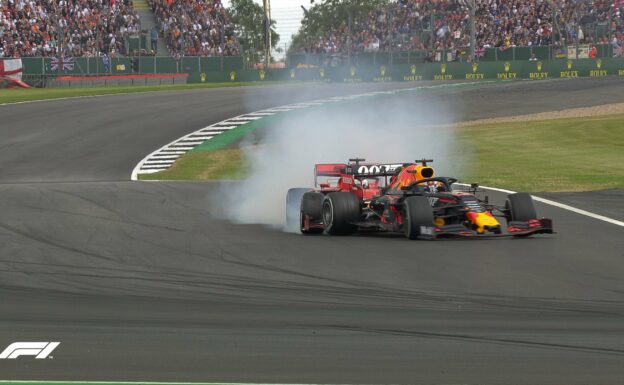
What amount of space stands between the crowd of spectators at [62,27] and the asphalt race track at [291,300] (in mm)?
37303

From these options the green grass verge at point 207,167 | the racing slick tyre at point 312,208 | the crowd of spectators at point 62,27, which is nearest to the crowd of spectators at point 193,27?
the crowd of spectators at point 62,27

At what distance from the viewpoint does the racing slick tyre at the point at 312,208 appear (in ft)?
44.0

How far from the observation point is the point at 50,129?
3164 cm

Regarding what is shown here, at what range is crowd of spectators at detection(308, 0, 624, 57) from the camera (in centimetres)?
5538

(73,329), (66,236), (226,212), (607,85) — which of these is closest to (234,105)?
(607,85)

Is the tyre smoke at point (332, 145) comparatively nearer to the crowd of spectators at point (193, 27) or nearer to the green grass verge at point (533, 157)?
the green grass verge at point (533, 157)

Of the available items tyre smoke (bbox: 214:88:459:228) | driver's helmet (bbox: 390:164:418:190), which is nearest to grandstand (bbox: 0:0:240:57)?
tyre smoke (bbox: 214:88:459:228)

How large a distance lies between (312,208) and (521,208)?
2657 mm

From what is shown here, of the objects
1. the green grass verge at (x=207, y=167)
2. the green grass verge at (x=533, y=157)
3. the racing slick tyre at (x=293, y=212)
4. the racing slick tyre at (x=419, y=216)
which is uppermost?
the racing slick tyre at (x=419, y=216)

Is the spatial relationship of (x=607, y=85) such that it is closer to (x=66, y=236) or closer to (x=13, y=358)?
(x=66, y=236)

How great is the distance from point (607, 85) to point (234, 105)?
52.9 ft

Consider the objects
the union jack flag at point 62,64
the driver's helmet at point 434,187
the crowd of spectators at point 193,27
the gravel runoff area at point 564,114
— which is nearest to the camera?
the driver's helmet at point 434,187

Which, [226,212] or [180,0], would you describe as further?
[180,0]

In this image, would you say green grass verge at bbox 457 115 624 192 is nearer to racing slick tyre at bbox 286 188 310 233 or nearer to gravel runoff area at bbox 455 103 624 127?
gravel runoff area at bbox 455 103 624 127
